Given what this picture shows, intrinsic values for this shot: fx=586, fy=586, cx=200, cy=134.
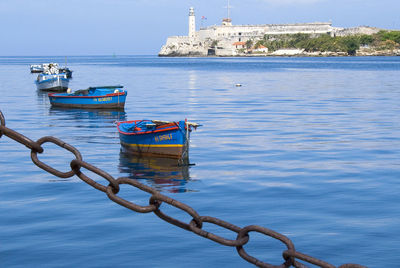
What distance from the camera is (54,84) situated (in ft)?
172

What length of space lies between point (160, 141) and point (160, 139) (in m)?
0.06

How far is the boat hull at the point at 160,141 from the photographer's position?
1759 cm

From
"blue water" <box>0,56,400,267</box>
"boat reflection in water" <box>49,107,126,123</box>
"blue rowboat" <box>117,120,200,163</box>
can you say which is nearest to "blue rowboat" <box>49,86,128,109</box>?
"boat reflection in water" <box>49,107,126,123</box>

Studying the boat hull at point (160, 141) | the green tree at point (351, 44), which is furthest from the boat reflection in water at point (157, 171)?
the green tree at point (351, 44)

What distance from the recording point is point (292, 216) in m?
11.1

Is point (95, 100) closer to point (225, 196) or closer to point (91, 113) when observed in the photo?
point (91, 113)

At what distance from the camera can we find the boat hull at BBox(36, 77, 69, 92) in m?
52.3

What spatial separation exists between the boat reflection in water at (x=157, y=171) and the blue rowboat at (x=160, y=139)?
22 cm

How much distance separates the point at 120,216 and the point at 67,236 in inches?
58.9

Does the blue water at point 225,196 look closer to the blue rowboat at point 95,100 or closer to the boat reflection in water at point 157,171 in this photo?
the boat reflection in water at point 157,171

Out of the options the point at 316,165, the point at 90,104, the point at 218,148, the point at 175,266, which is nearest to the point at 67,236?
the point at 175,266

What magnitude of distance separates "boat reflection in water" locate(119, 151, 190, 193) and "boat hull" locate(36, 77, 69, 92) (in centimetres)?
3493

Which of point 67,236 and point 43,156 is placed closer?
point 67,236

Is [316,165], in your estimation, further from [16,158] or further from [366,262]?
[16,158]
